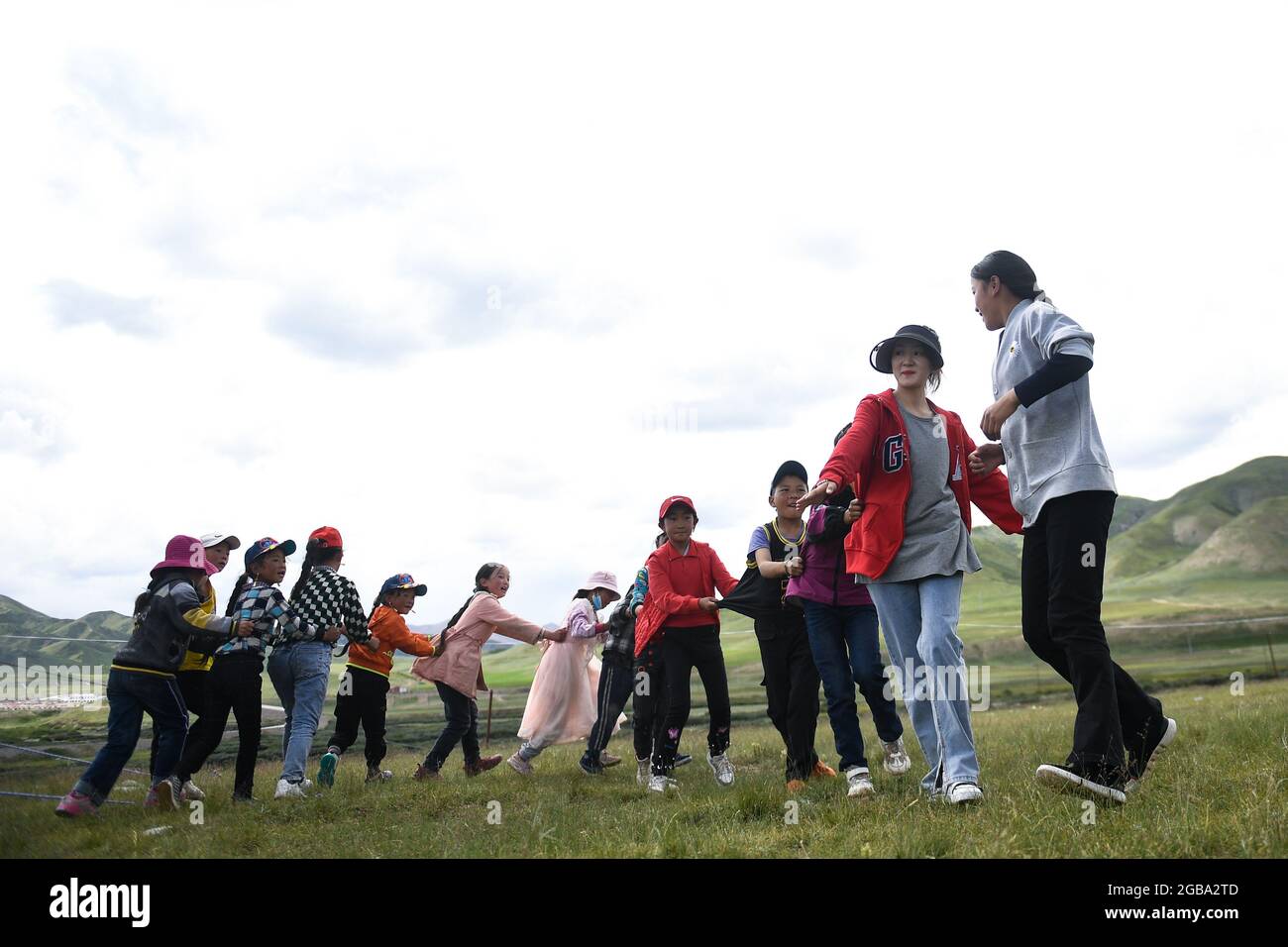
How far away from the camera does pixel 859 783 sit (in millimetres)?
5055

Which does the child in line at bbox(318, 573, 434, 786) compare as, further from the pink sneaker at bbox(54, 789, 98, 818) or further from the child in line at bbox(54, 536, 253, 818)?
the pink sneaker at bbox(54, 789, 98, 818)

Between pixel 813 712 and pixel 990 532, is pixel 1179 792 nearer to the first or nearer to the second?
pixel 813 712

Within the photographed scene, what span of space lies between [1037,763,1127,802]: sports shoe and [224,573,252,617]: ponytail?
6140 millimetres

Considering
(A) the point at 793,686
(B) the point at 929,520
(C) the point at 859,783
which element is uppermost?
(B) the point at 929,520

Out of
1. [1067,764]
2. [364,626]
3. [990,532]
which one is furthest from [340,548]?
[990,532]

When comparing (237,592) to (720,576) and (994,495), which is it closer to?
(720,576)

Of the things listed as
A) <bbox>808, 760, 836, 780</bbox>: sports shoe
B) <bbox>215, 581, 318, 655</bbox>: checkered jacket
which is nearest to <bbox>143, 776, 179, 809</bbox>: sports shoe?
<bbox>215, 581, 318, 655</bbox>: checkered jacket

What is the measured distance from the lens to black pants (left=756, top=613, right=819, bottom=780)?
6012mm

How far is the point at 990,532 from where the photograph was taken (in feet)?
612

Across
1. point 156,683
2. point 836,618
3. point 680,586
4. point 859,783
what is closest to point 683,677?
point 680,586

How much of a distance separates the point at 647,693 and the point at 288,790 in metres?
3.05

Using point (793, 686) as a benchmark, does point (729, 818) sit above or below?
below

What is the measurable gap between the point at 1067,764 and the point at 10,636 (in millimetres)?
12090
